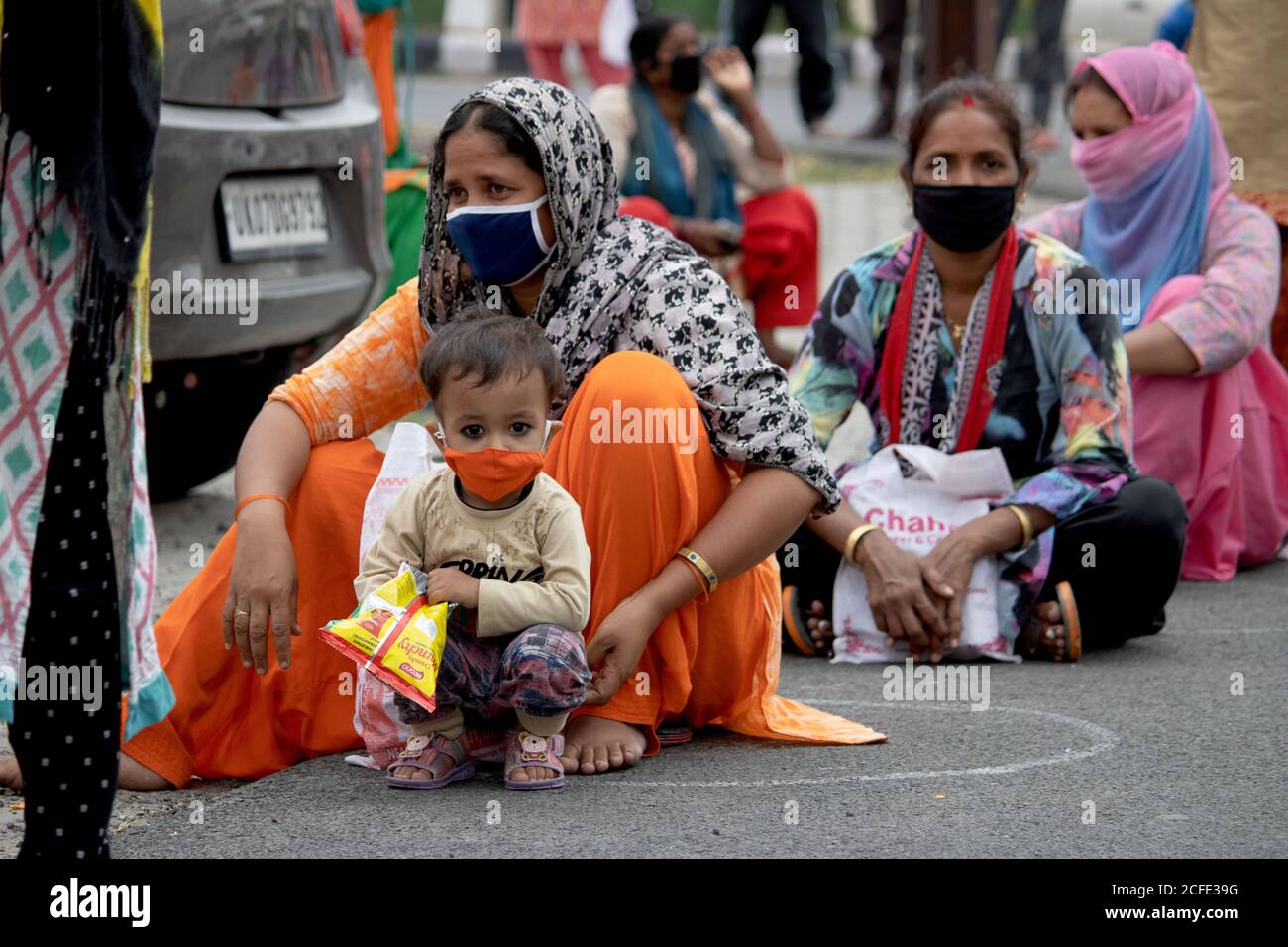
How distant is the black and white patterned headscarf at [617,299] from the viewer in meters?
3.33

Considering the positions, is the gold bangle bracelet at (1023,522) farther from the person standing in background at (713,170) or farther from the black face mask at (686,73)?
the black face mask at (686,73)

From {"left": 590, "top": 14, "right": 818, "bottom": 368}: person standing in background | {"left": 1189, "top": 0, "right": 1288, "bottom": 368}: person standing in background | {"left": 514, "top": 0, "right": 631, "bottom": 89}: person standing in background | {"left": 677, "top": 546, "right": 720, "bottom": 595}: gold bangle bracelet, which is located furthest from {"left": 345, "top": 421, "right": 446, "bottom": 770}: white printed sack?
{"left": 514, "top": 0, "right": 631, "bottom": 89}: person standing in background

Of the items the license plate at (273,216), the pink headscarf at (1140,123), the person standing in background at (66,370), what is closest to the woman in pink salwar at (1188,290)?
the pink headscarf at (1140,123)

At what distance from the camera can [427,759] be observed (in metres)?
3.17

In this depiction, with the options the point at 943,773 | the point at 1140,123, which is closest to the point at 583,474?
the point at 943,773

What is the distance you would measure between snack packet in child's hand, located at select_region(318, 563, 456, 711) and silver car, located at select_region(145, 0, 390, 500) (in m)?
1.95

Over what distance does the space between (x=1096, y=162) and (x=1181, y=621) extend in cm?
136

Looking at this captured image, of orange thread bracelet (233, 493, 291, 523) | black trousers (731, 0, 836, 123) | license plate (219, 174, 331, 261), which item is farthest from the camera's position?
black trousers (731, 0, 836, 123)

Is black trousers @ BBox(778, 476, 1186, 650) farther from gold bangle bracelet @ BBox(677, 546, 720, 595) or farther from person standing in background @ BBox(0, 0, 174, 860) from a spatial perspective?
person standing in background @ BBox(0, 0, 174, 860)

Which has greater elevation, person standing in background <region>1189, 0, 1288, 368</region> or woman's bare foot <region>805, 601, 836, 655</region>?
person standing in background <region>1189, 0, 1288, 368</region>

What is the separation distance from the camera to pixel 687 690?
3.37 metres

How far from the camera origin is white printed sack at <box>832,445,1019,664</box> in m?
4.18

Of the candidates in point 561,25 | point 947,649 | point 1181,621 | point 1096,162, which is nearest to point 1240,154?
point 1096,162

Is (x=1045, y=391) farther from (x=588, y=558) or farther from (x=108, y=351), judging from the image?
(x=108, y=351)
